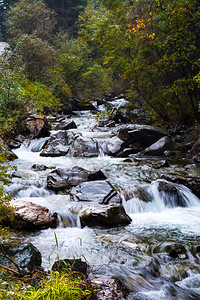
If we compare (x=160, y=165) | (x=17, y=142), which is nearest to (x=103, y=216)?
(x=160, y=165)

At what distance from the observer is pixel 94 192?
20.1ft

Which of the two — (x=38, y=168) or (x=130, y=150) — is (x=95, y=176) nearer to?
(x=38, y=168)

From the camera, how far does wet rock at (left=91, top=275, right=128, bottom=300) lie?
2.56 m

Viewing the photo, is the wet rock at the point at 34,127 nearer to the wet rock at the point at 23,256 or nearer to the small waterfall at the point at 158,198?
the small waterfall at the point at 158,198

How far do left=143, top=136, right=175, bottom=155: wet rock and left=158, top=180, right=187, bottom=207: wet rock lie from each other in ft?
14.0

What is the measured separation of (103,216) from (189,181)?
3119mm

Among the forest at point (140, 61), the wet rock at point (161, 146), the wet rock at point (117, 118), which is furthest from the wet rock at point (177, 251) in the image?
the wet rock at point (117, 118)

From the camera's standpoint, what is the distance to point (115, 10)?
1230cm

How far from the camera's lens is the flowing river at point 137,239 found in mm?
3318

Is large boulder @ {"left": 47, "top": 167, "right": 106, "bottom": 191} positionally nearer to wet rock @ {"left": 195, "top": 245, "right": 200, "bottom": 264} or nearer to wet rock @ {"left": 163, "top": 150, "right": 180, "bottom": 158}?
wet rock @ {"left": 195, "top": 245, "right": 200, "bottom": 264}

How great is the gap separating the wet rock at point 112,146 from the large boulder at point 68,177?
3523 mm

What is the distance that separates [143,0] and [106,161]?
7.22 m

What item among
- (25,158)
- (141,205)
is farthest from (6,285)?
(25,158)

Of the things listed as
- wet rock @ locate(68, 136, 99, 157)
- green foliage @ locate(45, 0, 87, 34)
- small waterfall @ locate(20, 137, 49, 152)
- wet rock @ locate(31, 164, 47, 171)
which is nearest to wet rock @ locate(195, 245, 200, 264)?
wet rock @ locate(31, 164, 47, 171)
